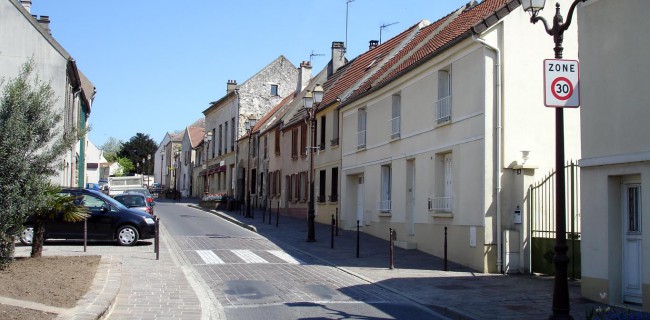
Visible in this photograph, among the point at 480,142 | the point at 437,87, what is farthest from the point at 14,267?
the point at 437,87

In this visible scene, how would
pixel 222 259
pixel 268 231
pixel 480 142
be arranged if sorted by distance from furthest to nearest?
1. pixel 268 231
2. pixel 222 259
3. pixel 480 142

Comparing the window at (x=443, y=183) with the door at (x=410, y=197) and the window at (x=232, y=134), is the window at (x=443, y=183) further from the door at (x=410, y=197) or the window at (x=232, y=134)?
the window at (x=232, y=134)

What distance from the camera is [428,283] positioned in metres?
13.2

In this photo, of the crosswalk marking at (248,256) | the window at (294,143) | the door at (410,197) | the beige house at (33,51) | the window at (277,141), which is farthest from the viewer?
the window at (277,141)

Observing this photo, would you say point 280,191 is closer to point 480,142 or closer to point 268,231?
point 268,231

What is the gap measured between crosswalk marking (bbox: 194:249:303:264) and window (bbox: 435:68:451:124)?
543 cm

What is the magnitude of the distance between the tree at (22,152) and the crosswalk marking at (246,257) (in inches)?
233

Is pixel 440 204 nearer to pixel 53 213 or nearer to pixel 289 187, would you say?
pixel 53 213

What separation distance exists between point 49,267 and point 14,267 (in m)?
0.63

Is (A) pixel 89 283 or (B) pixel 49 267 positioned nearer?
(A) pixel 89 283

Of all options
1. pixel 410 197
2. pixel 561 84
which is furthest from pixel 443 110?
pixel 561 84

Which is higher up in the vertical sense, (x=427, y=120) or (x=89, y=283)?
(x=427, y=120)

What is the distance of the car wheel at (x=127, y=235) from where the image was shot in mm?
18312

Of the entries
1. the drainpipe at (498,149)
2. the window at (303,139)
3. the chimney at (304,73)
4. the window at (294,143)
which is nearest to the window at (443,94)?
the drainpipe at (498,149)
